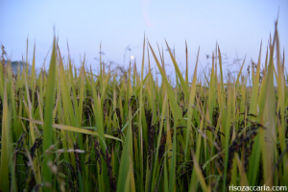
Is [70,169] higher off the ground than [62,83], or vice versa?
[62,83]

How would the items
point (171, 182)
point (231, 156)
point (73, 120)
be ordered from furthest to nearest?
point (73, 120)
point (171, 182)
point (231, 156)

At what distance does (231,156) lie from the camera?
16.6 inches

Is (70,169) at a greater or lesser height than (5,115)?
lesser

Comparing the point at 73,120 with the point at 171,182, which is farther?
the point at 73,120

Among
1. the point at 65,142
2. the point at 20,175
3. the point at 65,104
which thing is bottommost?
the point at 20,175

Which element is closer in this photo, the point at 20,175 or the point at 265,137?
the point at 265,137

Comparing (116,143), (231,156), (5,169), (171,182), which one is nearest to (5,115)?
(5,169)

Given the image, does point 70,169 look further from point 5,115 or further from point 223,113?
point 223,113

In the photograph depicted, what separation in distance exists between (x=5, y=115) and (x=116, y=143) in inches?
14.7

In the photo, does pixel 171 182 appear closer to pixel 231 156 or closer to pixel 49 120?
pixel 231 156

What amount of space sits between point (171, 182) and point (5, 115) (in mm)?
529

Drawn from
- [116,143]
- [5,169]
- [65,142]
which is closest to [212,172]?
[116,143]

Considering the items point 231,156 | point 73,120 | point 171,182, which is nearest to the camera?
point 231,156

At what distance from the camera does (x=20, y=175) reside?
25.1 inches
